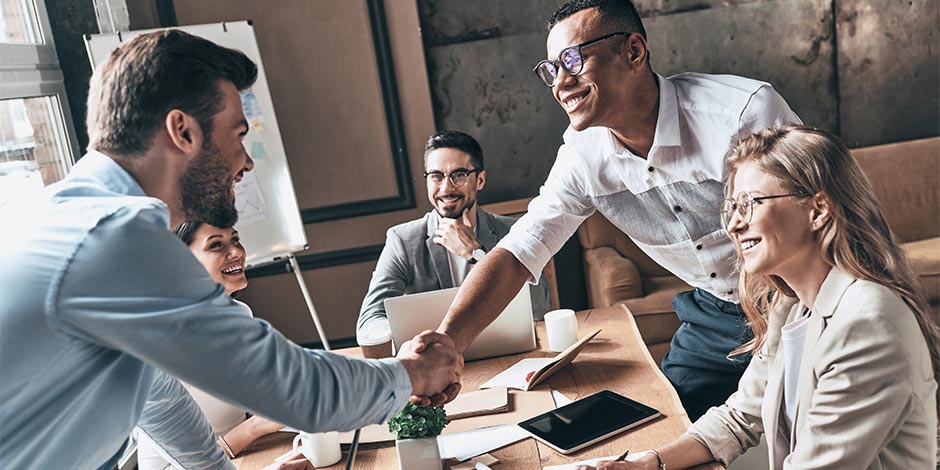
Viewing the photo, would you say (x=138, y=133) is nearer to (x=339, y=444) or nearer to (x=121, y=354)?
(x=121, y=354)

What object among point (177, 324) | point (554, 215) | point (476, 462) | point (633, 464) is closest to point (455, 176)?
point (554, 215)

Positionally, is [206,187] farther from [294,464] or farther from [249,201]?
[249,201]

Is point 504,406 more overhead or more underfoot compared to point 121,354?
more underfoot

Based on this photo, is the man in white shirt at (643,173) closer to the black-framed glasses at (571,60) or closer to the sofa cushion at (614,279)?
the black-framed glasses at (571,60)

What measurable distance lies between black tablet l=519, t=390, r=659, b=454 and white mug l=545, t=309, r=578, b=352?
0.36m

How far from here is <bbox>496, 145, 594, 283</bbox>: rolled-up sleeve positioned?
207 centimetres

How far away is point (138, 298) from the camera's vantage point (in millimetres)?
963

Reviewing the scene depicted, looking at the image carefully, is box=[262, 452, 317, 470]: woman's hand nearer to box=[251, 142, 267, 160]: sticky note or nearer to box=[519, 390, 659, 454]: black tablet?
box=[519, 390, 659, 454]: black tablet

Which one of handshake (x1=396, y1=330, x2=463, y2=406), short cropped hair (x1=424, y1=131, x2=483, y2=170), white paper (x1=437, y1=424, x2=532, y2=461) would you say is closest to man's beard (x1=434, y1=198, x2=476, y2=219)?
short cropped hair (x1=424, y1=131, x2=483, y2=170)

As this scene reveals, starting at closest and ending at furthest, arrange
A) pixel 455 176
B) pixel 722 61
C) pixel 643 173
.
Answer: pixel 643 173
pixel 455 176
pixel 722 61

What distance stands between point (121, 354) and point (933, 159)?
162 inches

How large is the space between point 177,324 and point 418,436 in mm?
609

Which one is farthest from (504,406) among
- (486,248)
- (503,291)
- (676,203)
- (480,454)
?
(486,248)

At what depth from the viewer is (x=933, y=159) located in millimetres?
3996
